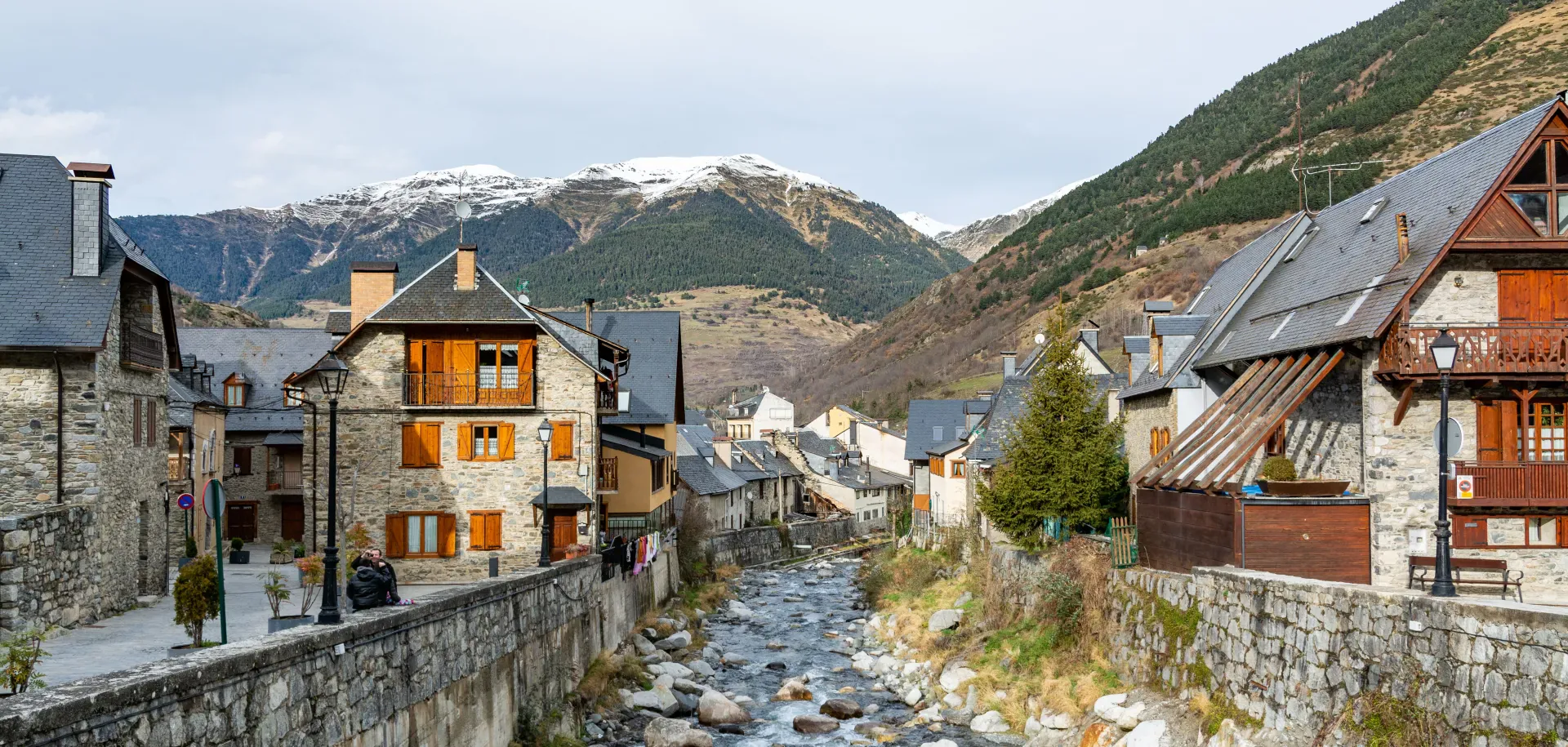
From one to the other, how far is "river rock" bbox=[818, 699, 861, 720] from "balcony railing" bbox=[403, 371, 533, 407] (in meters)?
11.9

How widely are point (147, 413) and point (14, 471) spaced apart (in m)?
5.26

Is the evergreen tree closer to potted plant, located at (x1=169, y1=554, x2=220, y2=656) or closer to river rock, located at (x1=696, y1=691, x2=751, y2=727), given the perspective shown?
river rock, located at (x1=696, y1=691, x2=751, y2=727)

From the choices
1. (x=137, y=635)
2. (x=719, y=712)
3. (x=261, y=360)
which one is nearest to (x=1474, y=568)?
(x=719, y=712)

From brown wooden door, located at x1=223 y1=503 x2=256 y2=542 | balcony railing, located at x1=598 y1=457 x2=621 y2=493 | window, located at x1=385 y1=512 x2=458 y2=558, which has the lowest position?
brown wooden door, located at x1=223 y1=503 x2=256 y2=542

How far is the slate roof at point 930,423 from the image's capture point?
7100cm

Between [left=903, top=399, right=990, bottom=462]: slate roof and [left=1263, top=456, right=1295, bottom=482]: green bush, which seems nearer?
[left=1263, top=456, right=1295, bottom=482]: green bush

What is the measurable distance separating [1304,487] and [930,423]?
50920 mm

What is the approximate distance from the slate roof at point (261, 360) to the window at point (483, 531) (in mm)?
20315

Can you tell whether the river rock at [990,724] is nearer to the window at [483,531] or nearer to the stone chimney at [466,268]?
the window at [483,531]

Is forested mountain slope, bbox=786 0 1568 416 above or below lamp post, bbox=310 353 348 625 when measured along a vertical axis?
above

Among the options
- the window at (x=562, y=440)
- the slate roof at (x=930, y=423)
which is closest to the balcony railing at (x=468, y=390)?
the window at (x=562, y=440)

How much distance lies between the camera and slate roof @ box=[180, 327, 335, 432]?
5053 cm

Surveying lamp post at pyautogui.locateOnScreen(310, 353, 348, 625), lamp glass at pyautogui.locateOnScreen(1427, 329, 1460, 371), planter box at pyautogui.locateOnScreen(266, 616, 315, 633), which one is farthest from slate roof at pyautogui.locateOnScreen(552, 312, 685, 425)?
lamp glass at pyautogui.locateOnScreen(1427, 329, 1460, 371)

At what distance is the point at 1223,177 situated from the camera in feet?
445
